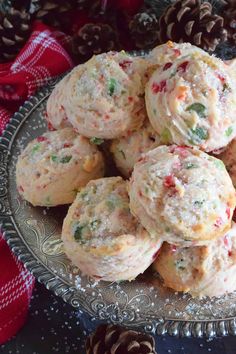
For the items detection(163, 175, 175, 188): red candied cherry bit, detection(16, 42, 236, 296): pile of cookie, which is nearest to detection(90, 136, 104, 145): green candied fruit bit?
detection(16, 42, 236, 296): pile of cookie

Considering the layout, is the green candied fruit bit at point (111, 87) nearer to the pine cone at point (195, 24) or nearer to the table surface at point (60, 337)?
the pine cone at point (195, 24)

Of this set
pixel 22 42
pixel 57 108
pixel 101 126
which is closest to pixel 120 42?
pixel 22 42

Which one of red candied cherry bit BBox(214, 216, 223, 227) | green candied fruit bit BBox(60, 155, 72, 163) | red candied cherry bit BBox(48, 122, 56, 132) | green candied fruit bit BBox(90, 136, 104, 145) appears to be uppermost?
green candied fruit bit BBox(90, 136, 104, 145)

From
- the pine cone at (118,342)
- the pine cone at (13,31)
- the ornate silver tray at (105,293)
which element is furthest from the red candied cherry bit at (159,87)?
the pine cone at (13,31)

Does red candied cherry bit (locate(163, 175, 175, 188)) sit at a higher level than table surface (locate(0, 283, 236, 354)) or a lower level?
higher

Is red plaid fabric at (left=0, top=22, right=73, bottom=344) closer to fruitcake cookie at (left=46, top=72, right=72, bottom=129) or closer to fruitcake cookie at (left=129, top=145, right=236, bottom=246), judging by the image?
fruitcake cookie at (left=46, top=72, right=72, bottom=129)

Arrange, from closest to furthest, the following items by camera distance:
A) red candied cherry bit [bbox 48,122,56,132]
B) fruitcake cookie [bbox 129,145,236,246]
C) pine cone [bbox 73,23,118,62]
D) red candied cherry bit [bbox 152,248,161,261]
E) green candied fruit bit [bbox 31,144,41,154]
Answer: fruitcake cookie [bbox 129,145,236,246] < red candied cherry bit [bbox 152,248,161,261] < green candied fruit bit [bbox 31,144,41,154] < red candied cherry bit [bbox 48,122,56,132] < pine cone [bbox 73,23,118,62]

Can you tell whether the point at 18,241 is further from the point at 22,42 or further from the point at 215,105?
the point at 22,42
